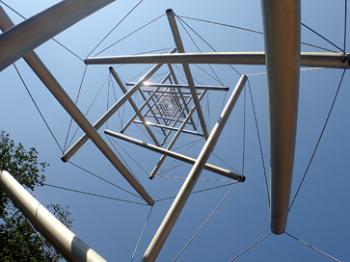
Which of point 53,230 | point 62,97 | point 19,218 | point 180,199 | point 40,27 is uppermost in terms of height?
point 40,27

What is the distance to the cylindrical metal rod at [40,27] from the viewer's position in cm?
289

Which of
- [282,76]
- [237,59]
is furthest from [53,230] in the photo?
[237,59]

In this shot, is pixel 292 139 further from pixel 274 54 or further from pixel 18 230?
pixel 18 230

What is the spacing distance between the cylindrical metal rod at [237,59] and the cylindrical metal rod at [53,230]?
3.67m

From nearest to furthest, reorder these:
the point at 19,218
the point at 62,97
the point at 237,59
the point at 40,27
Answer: the point at 40,27 → the point at 237,59 → the point at 62,97 → the point at 19,218

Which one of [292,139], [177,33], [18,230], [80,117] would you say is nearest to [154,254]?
[292,139]

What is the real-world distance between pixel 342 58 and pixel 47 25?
3808 millimetres

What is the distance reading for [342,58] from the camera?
4.46 m

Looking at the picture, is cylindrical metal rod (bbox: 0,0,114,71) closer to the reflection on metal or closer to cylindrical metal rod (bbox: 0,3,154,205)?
the reflection on metal

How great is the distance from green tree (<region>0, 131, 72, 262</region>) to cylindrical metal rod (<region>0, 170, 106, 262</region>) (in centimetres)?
809

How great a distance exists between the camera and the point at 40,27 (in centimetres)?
315

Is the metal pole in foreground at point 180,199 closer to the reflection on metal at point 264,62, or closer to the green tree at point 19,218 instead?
the reflection on metal at point 264,62

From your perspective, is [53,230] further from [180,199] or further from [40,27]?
[180,199]

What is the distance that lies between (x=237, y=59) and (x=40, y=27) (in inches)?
129
